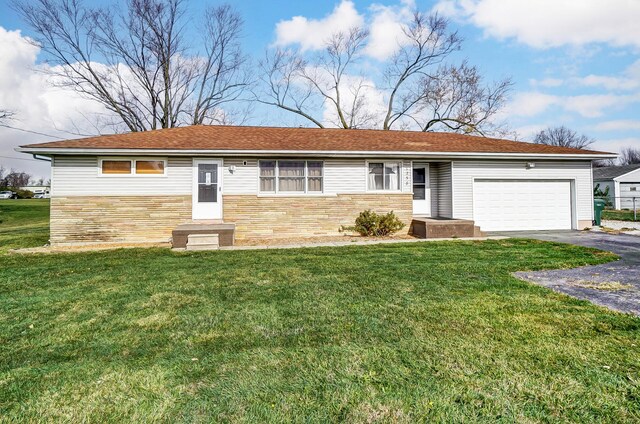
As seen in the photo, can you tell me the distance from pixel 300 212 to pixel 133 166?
5531 mm

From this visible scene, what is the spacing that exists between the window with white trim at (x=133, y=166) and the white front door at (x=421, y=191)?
353 inches

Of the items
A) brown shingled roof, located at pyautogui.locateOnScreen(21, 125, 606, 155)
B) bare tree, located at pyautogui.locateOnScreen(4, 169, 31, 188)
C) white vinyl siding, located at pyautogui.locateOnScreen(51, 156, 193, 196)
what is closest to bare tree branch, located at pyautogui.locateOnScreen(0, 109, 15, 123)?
brown shingled roof, located at pyautogui.locateOnScreen(21, 125, 606, 155)

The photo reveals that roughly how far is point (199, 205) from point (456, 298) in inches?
358

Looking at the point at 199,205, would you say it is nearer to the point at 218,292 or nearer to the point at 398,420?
the point at 218,292

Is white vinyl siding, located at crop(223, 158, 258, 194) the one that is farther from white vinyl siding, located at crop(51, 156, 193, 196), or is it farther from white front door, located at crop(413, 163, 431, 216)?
white front door, located at crop(413, 163, 431, 216)

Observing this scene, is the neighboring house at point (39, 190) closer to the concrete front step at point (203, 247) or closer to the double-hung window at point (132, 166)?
the double-hung window at point (132, 166)

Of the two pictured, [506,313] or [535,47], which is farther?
[535,47]

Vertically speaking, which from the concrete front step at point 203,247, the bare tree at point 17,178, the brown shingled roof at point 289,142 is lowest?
the concrete front step at point 203,247

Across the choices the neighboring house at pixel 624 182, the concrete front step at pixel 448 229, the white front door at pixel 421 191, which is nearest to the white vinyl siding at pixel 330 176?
the white front door at pixel 421 191

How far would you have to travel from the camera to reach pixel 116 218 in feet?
35.2

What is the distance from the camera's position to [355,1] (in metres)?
16.6

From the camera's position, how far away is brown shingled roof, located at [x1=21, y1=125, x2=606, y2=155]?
10953mm

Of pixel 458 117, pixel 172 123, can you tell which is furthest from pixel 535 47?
pixel 172 123

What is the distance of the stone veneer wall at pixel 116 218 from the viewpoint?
34.4ft
